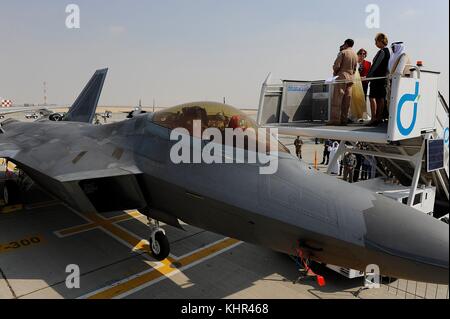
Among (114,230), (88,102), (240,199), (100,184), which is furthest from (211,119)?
(88,102)

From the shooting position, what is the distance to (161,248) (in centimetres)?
531

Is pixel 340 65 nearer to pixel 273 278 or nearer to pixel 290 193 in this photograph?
pixel 290 193

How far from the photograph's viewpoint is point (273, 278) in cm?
515

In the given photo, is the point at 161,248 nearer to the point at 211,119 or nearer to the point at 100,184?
the point at 100,184

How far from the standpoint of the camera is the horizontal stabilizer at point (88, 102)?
12023 mm

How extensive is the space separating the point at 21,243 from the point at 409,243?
674cm

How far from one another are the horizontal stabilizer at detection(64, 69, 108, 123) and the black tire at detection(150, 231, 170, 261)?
25.5 feet

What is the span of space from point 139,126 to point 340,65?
382 centimetres

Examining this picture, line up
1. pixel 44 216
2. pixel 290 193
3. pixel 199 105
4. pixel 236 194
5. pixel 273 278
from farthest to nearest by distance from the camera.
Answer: pixel 44 216 < pixel 273 278 < pixel 199 105 < pixel 236 194 < pixel 290 193

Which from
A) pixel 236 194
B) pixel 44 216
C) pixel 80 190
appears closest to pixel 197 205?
pixel 236 194

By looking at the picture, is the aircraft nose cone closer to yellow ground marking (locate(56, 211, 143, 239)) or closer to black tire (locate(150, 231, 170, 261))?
black tire (locate(150, 231, 170, 261))

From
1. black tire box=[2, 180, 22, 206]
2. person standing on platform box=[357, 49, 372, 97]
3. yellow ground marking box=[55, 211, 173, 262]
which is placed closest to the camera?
yellow ground marking box=[55, 211, 173, 262]

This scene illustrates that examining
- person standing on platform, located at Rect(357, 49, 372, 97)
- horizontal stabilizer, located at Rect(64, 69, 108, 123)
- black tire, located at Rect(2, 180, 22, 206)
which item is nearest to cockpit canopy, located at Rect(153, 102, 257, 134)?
person standing on platform, located at Rect(357, 49, 372, 97)

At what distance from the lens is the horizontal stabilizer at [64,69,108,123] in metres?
12.0
